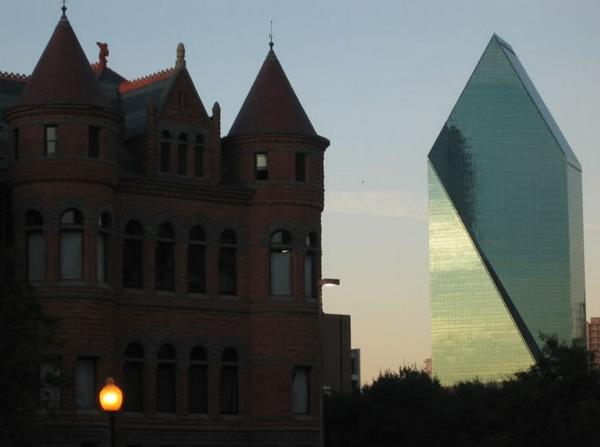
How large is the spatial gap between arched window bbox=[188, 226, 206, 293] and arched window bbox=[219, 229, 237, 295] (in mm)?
944

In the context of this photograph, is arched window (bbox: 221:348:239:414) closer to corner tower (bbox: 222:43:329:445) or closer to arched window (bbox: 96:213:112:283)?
corner tower (bbox: 222:43:329:445)

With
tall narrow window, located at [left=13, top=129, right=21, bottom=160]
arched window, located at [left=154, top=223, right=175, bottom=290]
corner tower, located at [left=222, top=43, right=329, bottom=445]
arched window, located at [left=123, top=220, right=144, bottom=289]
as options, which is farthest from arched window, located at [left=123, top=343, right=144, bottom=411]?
tall narrow window, located at [left=13, top=129, right=21, bottom=160]

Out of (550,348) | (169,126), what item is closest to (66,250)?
(169,126)

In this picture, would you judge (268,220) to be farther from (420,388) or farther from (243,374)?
(420,388)

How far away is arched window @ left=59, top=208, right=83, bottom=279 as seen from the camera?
228ft

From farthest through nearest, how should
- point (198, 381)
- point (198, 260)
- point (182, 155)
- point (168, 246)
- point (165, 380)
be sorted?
point (198, 260)
point (182, 155)
point (198, 381)
point (168, 246)
point (165, 380)

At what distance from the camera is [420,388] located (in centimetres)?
9644

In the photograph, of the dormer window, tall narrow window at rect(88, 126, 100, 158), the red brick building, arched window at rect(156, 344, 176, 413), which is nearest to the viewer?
the red brick building

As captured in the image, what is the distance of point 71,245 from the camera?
6981 cm

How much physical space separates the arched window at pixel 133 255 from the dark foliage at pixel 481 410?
17.3 m

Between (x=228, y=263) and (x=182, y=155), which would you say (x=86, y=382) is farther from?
(x=182, y=155)

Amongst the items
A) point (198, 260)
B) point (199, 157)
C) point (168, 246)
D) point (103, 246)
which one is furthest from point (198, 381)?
point (199, 157)

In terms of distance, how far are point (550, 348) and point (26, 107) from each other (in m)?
25.6

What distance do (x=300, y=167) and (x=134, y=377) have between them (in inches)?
457
